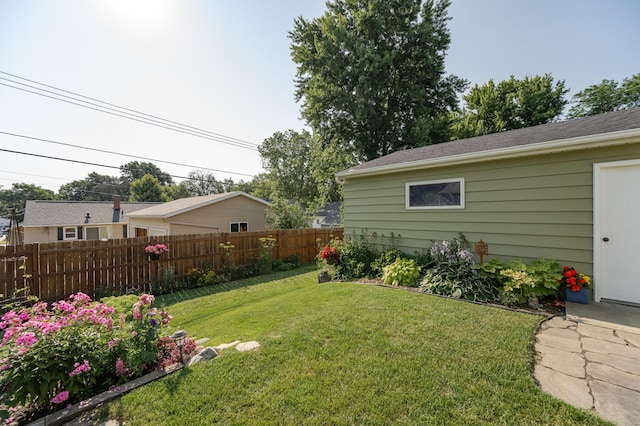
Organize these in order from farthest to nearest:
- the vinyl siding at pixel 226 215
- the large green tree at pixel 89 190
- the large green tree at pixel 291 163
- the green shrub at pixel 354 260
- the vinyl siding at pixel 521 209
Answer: the large green tree at pixel 89 190, the large green tree at pixel 291 163, the vinyl siding at pixel 226 215, the green shrub at pixel 354 260, the vinyl siding at pixel 521 209

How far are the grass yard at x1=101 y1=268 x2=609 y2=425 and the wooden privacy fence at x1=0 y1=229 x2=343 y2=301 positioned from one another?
12.7 ft

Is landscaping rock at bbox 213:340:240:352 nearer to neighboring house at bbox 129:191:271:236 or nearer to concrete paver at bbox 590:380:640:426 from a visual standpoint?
concrete paver at bbox 590:380:640:426

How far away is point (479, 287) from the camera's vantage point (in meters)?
4.19

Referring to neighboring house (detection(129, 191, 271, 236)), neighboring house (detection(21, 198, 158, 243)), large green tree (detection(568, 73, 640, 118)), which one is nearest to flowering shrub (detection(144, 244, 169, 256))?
neighboring house (detection(129, 191, 271, 236))

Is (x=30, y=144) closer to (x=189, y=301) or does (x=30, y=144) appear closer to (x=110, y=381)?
(x=189, y=301)

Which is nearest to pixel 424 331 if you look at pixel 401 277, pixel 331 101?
pixel 401 277

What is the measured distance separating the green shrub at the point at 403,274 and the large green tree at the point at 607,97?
21565 mm

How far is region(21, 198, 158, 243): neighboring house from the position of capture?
16531mm

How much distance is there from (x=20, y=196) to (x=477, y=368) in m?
81.8

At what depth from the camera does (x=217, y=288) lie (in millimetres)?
7141

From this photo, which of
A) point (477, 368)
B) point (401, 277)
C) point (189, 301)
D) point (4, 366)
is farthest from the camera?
point (189, 301)

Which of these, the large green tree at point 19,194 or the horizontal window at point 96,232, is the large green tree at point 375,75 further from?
the large green tree at point 19,194

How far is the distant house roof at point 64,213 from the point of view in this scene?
1641cm

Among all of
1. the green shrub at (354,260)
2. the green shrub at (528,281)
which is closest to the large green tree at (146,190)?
the green shrub at (354,260)
